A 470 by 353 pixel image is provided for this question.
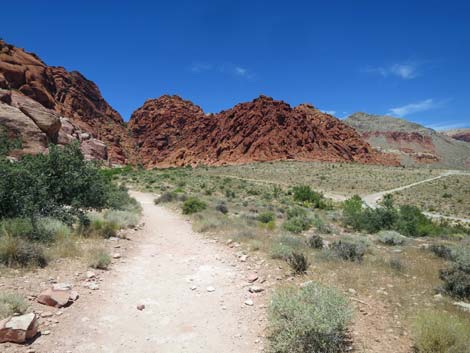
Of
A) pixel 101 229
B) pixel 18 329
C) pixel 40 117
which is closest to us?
pixel 18 329

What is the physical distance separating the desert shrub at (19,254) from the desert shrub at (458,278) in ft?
25.7

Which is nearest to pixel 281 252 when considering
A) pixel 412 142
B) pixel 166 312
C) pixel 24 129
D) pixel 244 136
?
pixel 166 312

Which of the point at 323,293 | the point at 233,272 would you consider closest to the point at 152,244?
the point at 233,272

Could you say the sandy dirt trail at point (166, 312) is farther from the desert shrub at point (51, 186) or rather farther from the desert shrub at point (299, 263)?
the desert shrub at point (51, 186)

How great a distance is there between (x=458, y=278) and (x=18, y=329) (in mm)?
7143

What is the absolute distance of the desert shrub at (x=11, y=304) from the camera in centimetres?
418

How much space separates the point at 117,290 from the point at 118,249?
9.03ft

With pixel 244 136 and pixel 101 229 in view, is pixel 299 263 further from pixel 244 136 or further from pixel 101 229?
pixel 244 136

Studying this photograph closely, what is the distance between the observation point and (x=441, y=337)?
365cm

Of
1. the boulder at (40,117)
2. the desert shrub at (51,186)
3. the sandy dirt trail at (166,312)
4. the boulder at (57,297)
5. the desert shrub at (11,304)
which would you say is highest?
the boulder at (40,117)

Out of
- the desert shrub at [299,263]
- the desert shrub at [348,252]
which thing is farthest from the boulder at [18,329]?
the desert shrub at [348,252]

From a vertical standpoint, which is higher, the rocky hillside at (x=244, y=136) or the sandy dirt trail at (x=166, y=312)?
the rocky hillside at (x=244, y=136)

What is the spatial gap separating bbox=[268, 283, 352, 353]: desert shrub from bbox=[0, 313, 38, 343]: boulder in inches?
125

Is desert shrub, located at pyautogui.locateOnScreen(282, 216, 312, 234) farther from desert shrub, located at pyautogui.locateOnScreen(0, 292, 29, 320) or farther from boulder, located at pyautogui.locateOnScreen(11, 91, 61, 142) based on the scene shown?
boulder, located at pyautogui.locateOnScreen(11, 91, 61, 142)
